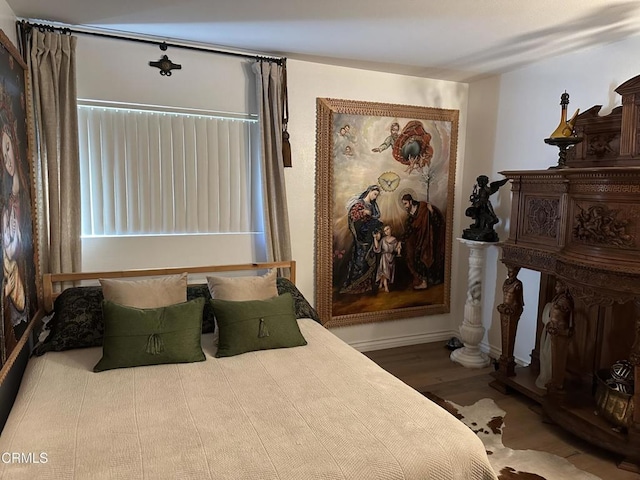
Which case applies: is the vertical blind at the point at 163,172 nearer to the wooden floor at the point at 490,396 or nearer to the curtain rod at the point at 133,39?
the curtain rod at the point at 133,39

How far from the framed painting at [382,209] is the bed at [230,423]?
4.77 ft

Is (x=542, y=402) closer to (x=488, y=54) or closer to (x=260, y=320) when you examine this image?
(x=260, y=320)

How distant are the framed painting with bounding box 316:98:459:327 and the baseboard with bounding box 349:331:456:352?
8.3 inches

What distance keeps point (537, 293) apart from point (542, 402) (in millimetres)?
894

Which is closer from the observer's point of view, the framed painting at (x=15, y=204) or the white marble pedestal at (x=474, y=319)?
the framed painting at (x=15, y=204)

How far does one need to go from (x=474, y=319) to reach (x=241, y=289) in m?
2.06

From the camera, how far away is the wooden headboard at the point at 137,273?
2.77m

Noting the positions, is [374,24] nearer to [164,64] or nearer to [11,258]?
[164,64]

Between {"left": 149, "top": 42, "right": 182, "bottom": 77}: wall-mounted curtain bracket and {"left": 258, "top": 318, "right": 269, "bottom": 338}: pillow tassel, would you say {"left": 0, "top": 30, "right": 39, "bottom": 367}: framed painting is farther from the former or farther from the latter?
{"left": 258, "top": 318, "right": 269, "bottom": 338}: pillow tassel

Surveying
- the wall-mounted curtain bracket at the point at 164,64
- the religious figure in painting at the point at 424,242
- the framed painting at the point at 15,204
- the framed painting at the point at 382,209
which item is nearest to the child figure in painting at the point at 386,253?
the framed painting at the point at 382,209

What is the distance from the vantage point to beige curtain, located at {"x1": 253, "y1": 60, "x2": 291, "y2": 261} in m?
3.26

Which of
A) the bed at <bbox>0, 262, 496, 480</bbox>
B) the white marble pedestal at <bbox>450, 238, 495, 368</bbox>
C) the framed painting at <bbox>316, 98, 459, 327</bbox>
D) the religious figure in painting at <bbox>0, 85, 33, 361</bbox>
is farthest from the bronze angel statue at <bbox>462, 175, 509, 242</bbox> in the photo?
the religious figure in painting at <bbox>0, 85, 33, 361</bbox>

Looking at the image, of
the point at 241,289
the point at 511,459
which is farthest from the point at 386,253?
the point at 511,459

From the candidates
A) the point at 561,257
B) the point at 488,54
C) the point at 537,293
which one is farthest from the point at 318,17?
the point at 537,293
